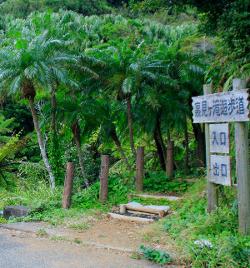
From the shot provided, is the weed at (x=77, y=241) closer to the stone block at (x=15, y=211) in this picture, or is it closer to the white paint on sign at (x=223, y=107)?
the stone block at (x=15, y=211)

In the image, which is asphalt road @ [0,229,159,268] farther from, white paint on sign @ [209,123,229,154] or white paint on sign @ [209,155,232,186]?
white paint on sign @ [209,123,229,154]

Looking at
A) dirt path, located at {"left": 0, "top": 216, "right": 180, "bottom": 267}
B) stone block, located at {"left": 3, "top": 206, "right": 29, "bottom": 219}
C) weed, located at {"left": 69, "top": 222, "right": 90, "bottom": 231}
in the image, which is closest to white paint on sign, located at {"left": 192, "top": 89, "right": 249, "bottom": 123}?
dirt path, located at {"left": 0, "top": 216, "right": 180, "bottom": 267}

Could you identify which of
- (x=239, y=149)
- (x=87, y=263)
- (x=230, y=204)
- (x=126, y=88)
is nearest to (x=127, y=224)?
(x=230, y=204)

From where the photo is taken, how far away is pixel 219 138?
20.1 ft

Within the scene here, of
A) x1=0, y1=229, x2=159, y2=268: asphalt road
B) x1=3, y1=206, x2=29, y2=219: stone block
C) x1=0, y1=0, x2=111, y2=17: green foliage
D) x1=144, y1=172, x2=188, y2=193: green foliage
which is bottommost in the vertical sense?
x1=0, y1=229, x2=159, y2=268: asphalt road

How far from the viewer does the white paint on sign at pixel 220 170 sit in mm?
5871

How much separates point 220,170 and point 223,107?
943mm

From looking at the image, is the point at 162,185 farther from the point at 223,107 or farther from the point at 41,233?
the point at 223,107

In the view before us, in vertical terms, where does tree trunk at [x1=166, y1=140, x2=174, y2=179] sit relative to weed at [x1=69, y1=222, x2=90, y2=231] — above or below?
above

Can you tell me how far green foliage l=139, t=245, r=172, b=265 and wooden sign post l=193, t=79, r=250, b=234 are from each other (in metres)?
1.10

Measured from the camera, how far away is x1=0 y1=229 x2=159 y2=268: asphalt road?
16.4 ft

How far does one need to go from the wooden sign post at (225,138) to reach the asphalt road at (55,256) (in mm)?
1592

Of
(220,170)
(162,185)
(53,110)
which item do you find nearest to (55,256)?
(220,170)

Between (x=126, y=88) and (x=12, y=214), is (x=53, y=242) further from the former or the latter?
(x=126, y=88)
